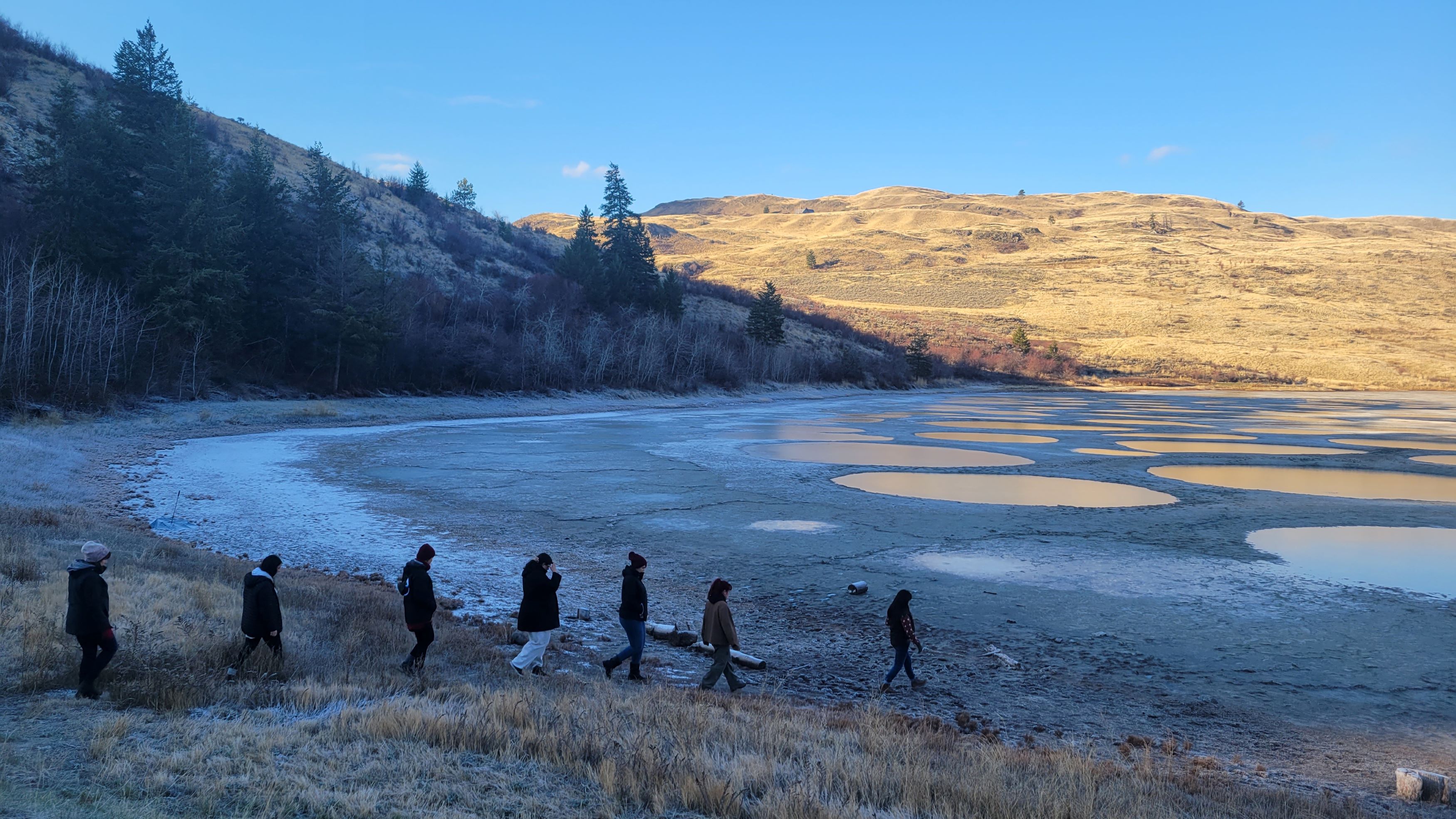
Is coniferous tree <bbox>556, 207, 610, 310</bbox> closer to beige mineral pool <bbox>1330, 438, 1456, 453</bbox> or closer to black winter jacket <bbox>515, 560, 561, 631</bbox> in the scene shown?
beige mineral pool <bbox>1330, 438, 1456, 453</bbox>

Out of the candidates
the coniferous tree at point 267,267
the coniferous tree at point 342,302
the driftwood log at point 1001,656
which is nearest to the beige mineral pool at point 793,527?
the driftwood log at point 1001,656

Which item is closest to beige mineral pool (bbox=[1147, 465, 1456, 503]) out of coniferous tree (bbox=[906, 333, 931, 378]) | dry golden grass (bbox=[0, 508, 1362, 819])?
dry golden grass (bbox=[0, 508, 1362, 819])

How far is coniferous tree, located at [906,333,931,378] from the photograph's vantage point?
93.5 m

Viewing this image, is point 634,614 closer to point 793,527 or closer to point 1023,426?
point 793,527

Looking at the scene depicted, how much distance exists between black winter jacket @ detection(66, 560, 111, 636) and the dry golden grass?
2.00 feet

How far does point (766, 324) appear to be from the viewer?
86.5m

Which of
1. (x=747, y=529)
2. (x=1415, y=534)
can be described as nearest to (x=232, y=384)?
(x=747, y=529)

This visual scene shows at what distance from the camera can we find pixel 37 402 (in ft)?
101

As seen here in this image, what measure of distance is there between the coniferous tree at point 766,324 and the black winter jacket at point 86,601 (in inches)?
3078

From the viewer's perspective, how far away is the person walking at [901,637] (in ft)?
29.8

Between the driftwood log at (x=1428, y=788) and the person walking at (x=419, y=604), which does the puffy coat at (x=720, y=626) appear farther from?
the driftwood log at (x=1428, y=788)

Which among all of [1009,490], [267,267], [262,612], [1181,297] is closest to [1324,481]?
[1009,490]

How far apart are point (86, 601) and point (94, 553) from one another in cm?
40

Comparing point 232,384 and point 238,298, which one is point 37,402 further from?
point 238,298
